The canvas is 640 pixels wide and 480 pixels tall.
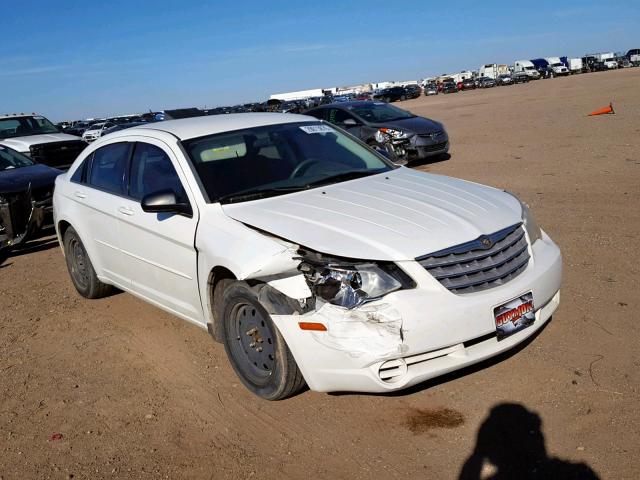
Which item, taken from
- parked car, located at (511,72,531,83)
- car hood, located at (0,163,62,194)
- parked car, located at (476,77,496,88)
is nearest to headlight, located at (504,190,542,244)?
car hood, located at (0,163,62,194)

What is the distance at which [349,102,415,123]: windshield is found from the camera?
15.0 meters

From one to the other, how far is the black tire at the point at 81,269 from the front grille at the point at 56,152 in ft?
27.6

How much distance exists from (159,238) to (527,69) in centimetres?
7896

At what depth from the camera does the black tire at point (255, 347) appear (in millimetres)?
3721

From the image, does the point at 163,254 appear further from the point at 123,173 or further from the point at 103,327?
the point at 103,327

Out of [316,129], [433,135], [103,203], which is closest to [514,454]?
[316,129]

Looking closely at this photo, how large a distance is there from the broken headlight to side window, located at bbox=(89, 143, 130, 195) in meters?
2.40

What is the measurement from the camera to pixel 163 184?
15.7 feet

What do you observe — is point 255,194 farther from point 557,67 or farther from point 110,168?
point 557,67

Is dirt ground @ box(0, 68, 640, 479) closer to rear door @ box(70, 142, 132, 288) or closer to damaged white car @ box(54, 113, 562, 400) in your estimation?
damaged white car @ box(54, 113, 562, 400)

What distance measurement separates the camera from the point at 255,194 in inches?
174

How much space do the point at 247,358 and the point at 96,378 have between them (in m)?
1.33

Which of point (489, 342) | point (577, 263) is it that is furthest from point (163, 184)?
point (577, 263)

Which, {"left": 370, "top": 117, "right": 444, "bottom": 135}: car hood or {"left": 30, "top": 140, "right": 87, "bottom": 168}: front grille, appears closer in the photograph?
{"left": 30, "top": 140, "right": 87, "bottom": 168}: front grille
